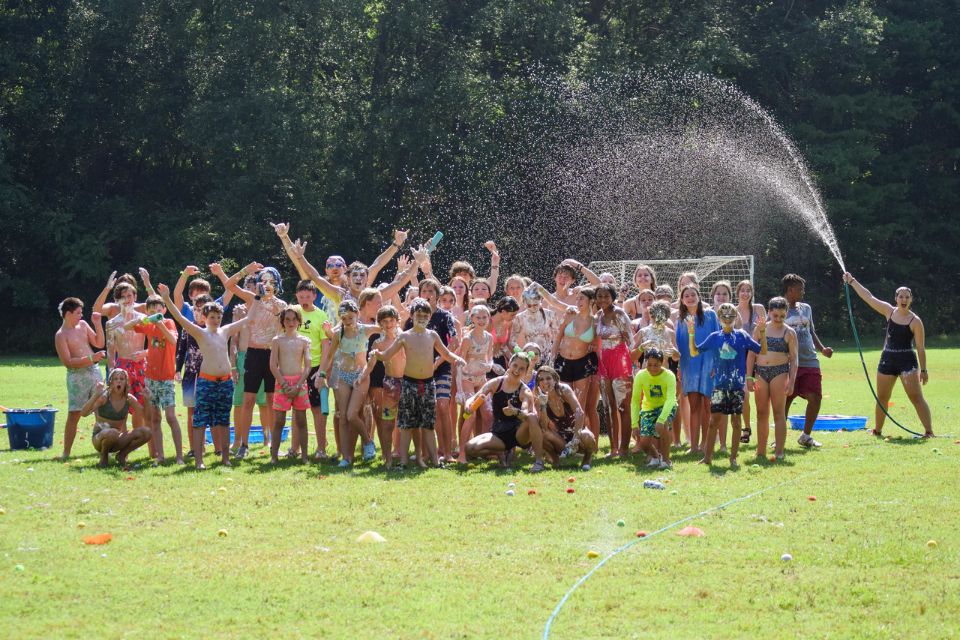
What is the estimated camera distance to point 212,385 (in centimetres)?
1080

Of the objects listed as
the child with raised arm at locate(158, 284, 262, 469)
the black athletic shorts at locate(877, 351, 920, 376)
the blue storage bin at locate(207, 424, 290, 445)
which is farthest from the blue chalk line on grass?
the blue storage bin at locate(207, 424, 290, 445)

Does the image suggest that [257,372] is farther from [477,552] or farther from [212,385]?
[477,552]

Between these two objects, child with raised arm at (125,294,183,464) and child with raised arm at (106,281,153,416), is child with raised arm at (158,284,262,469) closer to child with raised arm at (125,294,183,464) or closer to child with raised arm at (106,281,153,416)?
child with raised arm at (125,294,183,464)

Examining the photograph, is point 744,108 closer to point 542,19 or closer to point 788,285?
point 542,19

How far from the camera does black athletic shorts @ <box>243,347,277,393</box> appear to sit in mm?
11258

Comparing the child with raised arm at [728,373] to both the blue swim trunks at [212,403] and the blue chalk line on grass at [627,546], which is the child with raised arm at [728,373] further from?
the blue swim trunks at [212,403]

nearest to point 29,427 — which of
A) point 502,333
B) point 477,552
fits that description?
point 502,333

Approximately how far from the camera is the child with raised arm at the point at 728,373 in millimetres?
10516

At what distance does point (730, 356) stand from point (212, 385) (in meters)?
4.72

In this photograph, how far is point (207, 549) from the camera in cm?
725

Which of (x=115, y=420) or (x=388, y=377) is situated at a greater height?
(x=388, y=377)

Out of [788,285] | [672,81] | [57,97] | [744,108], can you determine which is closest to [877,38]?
[744,108]

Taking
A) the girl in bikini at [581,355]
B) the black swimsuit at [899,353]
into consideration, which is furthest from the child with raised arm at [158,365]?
the black swimsuit at [899,353]

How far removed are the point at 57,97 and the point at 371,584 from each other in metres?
32.9
